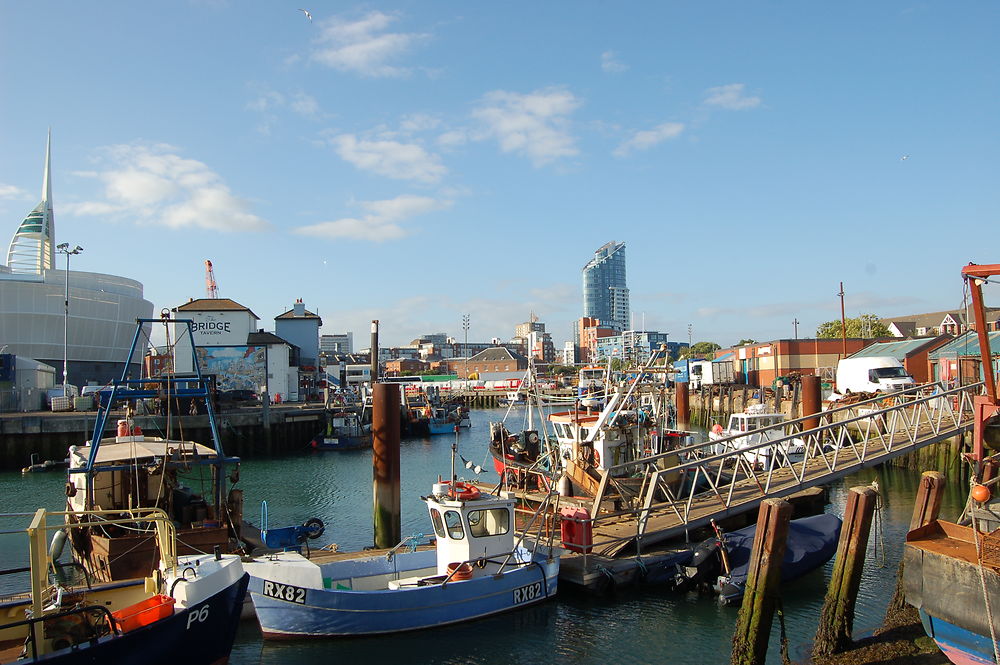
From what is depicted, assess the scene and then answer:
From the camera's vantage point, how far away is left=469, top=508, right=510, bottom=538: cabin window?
1517 cm

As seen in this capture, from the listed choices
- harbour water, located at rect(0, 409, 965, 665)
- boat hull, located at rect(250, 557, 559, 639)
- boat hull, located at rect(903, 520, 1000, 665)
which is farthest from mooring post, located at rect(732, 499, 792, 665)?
boat hull, located at rect(250, 557, 559, 639)

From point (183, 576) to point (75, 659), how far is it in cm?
186

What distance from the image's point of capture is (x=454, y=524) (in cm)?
1519

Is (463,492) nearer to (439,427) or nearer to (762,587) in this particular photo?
(762,587)

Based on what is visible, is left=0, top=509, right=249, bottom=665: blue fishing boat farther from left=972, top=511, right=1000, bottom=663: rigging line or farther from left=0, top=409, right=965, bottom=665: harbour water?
left=972, top=511, right=1000, bottom=663: rigging line

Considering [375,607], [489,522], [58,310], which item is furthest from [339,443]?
[58,310]

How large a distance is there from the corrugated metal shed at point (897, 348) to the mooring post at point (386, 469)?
4191 centimetres

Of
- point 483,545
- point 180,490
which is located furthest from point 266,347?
point 483,545

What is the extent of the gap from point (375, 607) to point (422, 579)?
58.7 inches

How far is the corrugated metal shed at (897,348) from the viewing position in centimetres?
5217

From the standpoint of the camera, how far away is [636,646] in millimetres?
14031

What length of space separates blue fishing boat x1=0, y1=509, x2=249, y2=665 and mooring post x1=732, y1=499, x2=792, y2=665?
27.4 ft

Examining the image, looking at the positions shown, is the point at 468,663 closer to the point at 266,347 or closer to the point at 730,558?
the point at 730,558

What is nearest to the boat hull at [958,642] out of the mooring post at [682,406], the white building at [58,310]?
the mooring post at [682,406]
